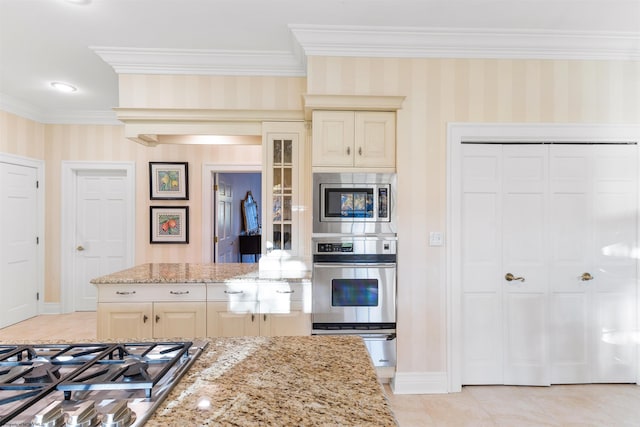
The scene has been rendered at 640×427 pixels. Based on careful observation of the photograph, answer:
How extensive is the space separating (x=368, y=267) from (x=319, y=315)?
53 centimetres

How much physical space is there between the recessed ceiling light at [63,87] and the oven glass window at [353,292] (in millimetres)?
3614

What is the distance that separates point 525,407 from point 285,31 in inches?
129

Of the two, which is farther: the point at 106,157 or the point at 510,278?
the point at 106,157

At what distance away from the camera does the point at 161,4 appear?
2.25 metres

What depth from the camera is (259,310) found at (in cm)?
257

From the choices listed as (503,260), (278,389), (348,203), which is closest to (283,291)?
(348,203)

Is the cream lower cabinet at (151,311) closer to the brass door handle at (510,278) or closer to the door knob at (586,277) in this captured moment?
the brass door handle at (510,278)

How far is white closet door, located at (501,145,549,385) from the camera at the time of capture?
8.87 feet

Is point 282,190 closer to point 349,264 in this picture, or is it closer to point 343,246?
point 343,246

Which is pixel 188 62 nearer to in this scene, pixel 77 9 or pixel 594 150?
pixel 77 9

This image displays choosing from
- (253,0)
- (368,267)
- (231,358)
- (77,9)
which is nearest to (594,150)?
(368,267)

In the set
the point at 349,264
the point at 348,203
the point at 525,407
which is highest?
the point at 348,203

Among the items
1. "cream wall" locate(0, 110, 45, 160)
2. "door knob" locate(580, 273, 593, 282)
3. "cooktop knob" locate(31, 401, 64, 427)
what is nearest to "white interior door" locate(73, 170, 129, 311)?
"cream wall" locate(0, 110, 45, 160)

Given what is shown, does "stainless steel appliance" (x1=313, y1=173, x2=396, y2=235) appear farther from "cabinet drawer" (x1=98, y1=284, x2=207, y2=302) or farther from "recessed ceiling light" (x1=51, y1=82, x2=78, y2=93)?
"recessed ceiling light" (x1=51, y1=82, x2=78, y2=93)
